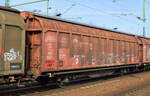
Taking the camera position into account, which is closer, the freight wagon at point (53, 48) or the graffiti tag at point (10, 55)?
the graffiti tag at point (10, 55)

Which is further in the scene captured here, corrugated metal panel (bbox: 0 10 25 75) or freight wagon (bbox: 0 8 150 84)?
freight wagon (bbox: 0 8 150 84)

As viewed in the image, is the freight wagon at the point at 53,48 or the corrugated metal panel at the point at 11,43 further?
the freight wagon at the point at 53,48

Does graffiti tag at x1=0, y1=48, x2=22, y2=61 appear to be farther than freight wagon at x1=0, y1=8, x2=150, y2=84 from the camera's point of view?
No

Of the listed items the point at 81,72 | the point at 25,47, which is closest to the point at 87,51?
the point at 81,72

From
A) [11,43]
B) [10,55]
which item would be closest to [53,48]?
[11,43]

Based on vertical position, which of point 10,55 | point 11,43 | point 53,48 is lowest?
point 10,55

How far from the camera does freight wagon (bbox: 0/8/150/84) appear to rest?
12.3m

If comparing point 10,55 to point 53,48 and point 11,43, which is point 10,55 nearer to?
point 11,43

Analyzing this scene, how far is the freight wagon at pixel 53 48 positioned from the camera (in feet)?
40.3

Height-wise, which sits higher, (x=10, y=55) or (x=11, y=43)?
(x=11, y=43)

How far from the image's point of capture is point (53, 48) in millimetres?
14727

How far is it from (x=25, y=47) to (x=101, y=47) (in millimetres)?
7622

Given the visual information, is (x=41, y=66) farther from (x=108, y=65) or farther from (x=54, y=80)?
(x=108, y=65)

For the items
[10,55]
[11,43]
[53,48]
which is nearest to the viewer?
[10,55]
